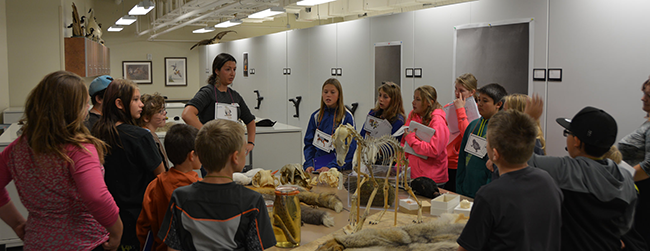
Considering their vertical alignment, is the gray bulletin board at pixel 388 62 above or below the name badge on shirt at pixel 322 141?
above

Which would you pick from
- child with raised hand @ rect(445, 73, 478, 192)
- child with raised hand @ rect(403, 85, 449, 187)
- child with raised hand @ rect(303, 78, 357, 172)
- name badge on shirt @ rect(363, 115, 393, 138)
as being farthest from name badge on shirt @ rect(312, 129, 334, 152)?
child with raised hand @ rect(445, 73, 478, 192)

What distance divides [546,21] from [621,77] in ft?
2.56

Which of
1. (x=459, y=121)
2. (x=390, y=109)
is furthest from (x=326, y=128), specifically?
(x=459, y=121)

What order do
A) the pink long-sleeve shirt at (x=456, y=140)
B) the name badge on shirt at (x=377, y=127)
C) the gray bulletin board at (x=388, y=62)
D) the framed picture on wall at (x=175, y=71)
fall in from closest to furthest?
the name badge on shirt at (x=377, y=127) → the pink long-sleeve shirt at (x=456, y=140) → the gray bulletin board at (x=388, y=62) → the framed picture on wall at (x=175, y=71)

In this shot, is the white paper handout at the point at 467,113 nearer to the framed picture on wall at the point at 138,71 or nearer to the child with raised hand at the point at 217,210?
the child with raised hand at the point at 217,210

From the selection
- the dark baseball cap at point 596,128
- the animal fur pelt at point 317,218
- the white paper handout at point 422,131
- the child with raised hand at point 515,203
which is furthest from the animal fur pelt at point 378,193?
the white paper handout at point 422,131

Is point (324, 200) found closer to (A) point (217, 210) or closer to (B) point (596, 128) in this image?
(A) point (217, 210)

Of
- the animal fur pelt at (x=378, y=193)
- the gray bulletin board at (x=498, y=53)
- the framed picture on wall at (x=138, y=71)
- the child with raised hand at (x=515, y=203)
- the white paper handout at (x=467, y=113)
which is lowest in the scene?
the animal fur pelt at (x=378, y=193)

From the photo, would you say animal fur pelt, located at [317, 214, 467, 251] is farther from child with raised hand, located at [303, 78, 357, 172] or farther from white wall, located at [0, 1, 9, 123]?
white wall, located at [0, 1, 9, 123]

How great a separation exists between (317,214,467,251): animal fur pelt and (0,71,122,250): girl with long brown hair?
2.82 ft

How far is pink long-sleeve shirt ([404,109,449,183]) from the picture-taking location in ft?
11.3

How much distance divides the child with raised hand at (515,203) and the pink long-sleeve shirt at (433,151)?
190 cm

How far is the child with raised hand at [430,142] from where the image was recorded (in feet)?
11.3

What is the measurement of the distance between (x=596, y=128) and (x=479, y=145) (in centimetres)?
130
